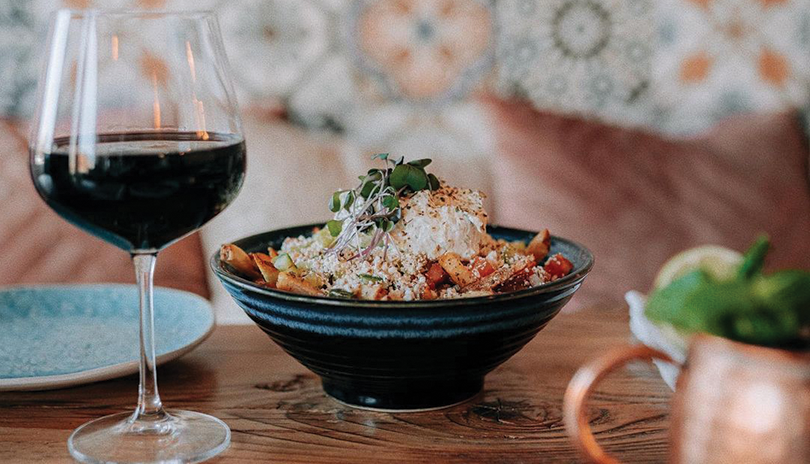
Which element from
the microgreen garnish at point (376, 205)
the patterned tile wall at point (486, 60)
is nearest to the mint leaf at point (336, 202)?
the microgreen garnish at point (376, 205)

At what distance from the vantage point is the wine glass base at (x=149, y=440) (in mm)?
679

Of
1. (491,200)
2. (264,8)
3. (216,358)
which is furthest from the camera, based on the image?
(264,8)

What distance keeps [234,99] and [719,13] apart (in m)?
2.08

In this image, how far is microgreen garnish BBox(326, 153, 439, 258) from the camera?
85 cm

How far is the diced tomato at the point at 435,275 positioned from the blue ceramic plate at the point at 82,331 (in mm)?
294

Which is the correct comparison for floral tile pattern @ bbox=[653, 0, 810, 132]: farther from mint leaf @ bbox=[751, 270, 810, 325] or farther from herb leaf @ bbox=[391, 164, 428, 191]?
mint leaf @ bbox=[751, 270, 810, 325]

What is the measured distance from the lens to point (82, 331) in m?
1.04

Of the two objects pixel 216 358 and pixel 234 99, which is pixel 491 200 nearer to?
pixel 216 358

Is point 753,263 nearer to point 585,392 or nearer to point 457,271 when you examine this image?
point 585,392

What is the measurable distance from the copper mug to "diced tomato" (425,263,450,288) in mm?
326

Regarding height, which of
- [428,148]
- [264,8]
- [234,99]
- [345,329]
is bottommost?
[345,329]

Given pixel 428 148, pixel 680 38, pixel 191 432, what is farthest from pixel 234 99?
pixel 680 38

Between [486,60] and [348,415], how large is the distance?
1747 mm

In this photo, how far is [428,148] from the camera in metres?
2.32
